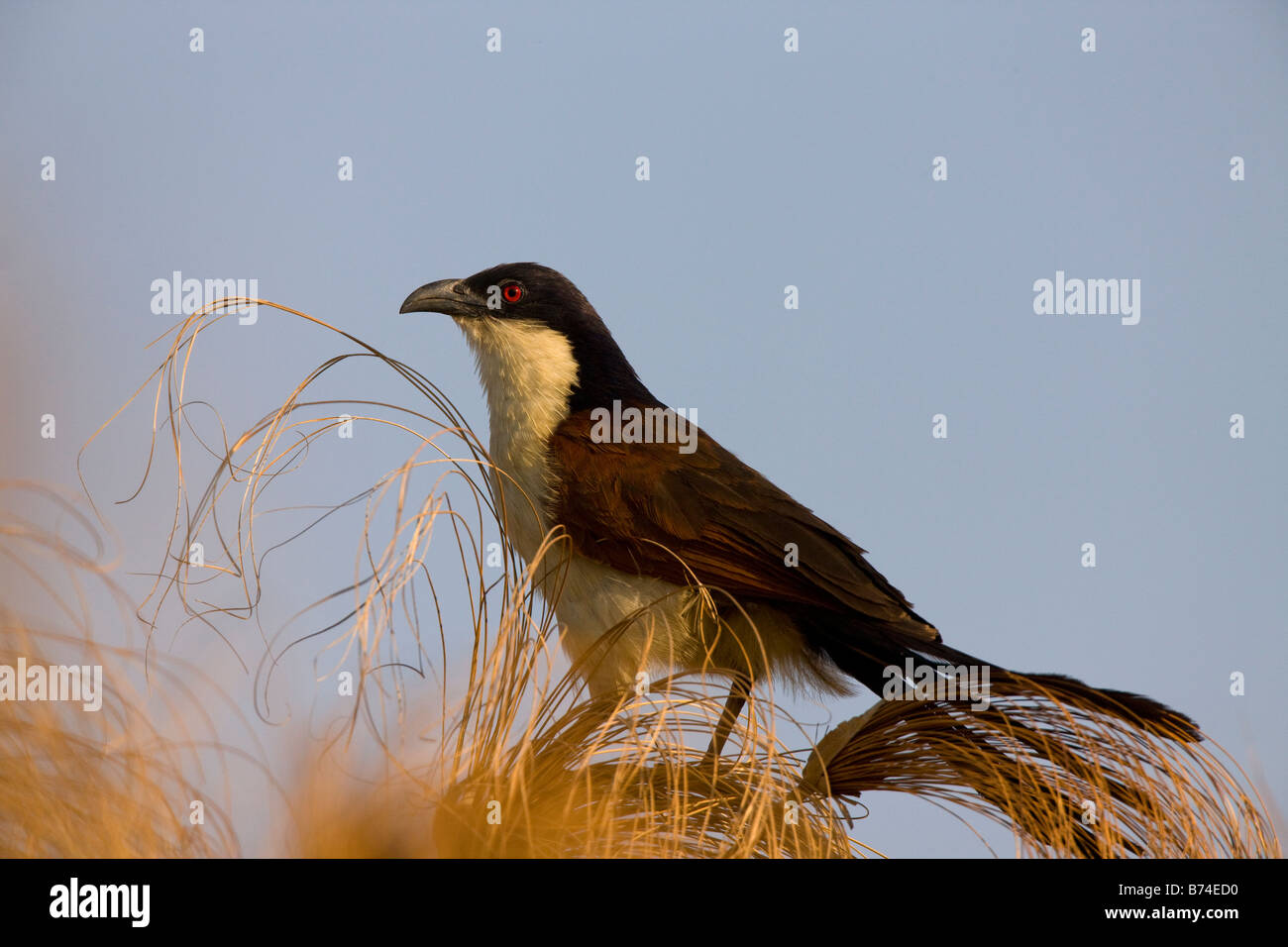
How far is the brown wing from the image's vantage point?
298 cm

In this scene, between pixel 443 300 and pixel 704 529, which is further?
pixel 443 300

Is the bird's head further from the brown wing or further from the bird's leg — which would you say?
the bird's leg

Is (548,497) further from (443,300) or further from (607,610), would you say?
(443,300)

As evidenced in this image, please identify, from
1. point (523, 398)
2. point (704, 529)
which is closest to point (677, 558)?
point (704, 529)

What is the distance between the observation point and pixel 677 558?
2.86 metres

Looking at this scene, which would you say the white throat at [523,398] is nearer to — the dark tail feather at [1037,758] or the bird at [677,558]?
the bird at [677,558]

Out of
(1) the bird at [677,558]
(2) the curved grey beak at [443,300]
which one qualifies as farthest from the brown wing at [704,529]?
(2) the curved grey beak at [443,300]

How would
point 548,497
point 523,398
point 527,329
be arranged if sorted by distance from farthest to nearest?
1. point 527,329
2. point 523,398
3. point 548,497

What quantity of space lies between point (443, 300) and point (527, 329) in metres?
0.29

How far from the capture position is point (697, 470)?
10.6 ft

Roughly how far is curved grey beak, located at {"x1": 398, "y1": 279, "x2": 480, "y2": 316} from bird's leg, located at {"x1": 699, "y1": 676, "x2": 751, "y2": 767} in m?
1.56
